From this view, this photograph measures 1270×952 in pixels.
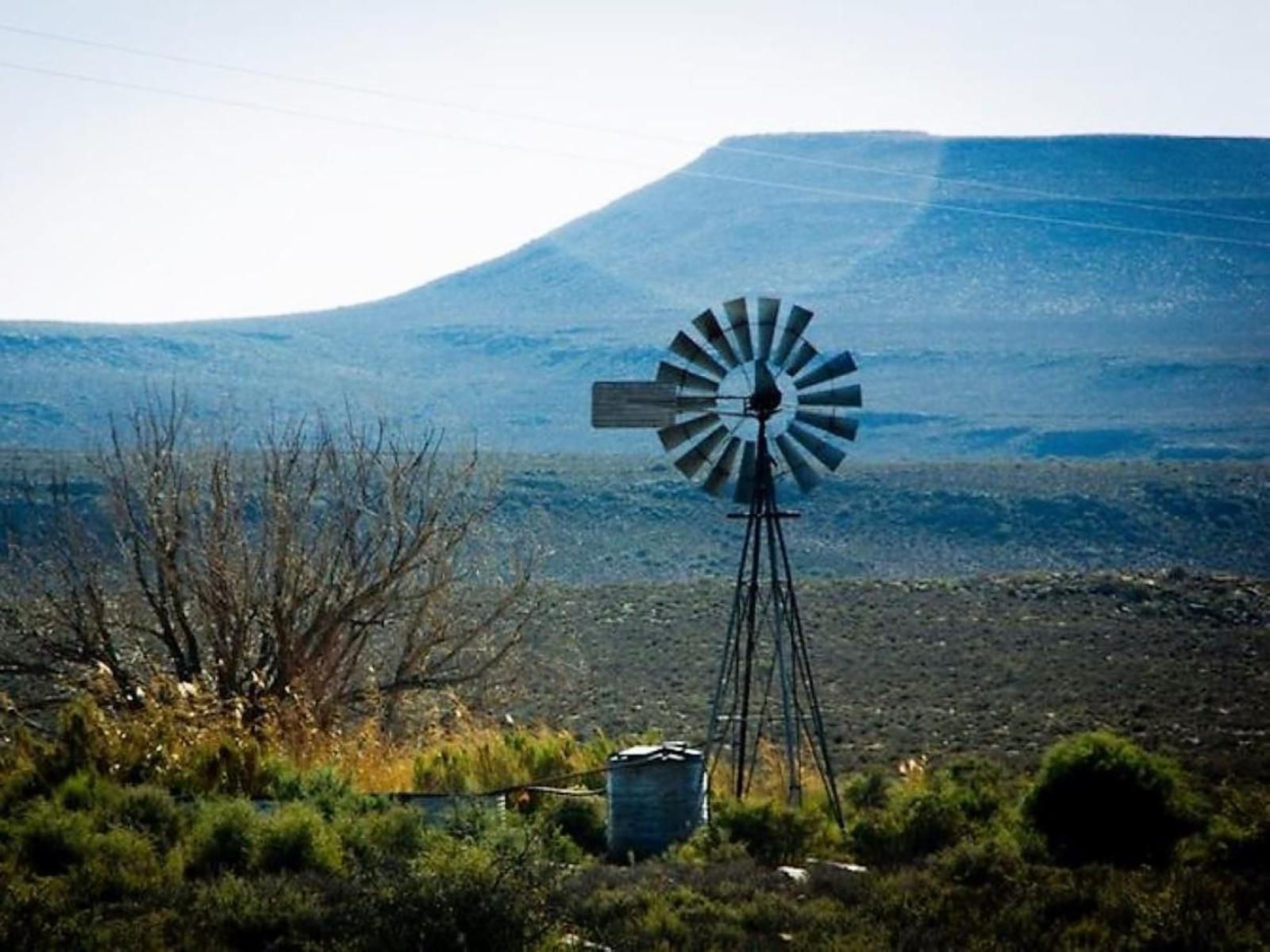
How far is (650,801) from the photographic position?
1306 centimetres

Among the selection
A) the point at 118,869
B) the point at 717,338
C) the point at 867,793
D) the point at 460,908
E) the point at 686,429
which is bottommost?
the point at 867,793

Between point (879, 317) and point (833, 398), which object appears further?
point (879, 317)

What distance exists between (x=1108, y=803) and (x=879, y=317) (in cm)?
12377

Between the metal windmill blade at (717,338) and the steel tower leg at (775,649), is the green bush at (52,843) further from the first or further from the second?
the metal windmill blade at (717,338)

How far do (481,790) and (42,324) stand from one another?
4908 inches

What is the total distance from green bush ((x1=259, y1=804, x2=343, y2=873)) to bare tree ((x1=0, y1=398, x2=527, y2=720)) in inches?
165

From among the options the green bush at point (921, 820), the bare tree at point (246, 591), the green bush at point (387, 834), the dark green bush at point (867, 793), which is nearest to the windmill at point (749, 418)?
the dark green bush at point (867, 793)

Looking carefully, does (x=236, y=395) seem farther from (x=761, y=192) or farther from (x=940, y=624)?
(x=761, y=192)

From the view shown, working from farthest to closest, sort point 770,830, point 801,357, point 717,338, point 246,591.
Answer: point 246,591 < point 717,338 < point 801,357 < point 770,830

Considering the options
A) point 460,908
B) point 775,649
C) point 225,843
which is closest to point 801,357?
point 775,649

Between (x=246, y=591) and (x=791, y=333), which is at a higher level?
(x=791, y=333)

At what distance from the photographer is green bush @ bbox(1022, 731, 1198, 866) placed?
12.6 m

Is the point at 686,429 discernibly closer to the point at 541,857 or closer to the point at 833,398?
the point at 833,398

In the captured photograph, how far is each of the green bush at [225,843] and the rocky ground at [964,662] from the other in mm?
9037
